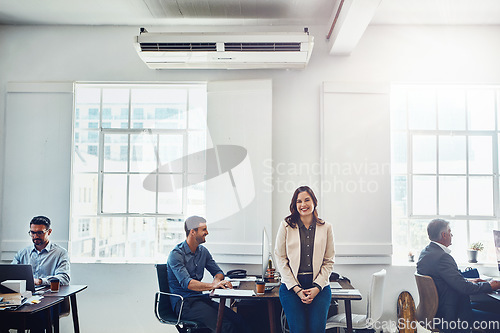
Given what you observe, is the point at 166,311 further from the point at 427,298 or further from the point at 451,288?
the point at 451,288

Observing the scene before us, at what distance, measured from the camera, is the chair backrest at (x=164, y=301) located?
4133 mm

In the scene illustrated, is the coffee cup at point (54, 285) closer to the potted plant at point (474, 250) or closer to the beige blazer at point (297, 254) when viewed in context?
the beige blazer at point (297, 254)

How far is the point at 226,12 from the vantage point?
191 inches

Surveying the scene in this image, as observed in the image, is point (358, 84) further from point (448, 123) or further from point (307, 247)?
point (307, 247)

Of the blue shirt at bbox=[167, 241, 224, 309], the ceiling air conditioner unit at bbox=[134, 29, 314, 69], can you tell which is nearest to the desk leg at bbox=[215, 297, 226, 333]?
the blue shirt at bbox=[167, 241, 224, 309]

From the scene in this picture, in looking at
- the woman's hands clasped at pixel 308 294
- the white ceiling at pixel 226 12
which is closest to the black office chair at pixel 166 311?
the woman's hands clasped at pixel 308 294

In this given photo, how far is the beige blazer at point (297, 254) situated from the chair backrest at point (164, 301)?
3.82 ft

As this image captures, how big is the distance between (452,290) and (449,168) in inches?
70.8

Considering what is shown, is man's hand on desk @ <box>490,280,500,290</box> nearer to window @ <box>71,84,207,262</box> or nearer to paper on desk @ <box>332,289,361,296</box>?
paper on desk @ <box>332,289,361,296</box>

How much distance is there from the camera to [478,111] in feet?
17.4

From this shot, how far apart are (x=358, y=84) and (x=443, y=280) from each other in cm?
226

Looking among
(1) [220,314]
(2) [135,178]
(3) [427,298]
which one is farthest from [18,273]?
(3) [427,298]

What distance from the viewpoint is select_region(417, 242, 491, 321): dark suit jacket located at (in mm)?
3859

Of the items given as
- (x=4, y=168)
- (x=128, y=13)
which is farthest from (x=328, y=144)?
(x=4, y=168)
